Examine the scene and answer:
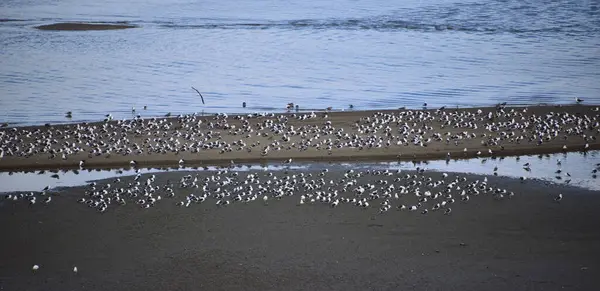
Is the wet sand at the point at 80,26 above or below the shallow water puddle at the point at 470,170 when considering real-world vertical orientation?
above

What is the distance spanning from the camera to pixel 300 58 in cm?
5038

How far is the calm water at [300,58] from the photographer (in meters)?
35.8

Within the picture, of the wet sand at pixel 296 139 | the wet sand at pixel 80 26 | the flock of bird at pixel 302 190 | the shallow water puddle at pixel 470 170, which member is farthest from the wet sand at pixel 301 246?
the wet sand at pixel 80 26

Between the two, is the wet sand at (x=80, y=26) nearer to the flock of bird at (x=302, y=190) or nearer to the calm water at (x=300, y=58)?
the calm water at (x=300, y=58)

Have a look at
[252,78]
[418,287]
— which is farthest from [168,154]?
[252,78]

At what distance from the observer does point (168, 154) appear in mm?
25344

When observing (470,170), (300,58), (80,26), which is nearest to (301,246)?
(470,170)

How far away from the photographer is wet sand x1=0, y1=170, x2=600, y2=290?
16.5 meters

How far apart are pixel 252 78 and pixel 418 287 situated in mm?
27891

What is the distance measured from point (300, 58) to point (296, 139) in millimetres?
24025

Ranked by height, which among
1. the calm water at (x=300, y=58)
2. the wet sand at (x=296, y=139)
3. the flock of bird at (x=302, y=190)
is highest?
the calm water at (x=300, y=58)

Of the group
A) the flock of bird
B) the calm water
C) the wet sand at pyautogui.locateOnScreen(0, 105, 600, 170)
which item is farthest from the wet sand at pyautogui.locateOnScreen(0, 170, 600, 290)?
the calm water

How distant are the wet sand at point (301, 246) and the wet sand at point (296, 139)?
4.12 meters

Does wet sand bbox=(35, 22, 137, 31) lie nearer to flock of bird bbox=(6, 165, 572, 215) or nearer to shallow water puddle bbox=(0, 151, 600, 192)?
shallow water puddle bbox=(0, 151, 600, 192)
